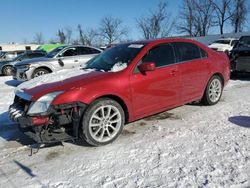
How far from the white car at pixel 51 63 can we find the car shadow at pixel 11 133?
482 cm

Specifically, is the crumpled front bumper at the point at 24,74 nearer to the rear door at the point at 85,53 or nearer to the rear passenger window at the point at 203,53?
the rear door at the point at 85,53

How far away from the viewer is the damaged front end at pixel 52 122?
3.97 meters

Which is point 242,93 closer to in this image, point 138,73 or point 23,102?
point 138,73

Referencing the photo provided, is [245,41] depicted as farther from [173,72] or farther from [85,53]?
[173,72]

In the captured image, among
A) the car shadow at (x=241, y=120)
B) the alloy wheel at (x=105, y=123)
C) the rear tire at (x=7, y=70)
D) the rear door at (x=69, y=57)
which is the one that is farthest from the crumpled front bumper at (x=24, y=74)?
the car shadow at (x=241, y=120)

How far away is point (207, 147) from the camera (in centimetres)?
409

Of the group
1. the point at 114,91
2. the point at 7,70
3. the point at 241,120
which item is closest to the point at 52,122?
the point at 114,91

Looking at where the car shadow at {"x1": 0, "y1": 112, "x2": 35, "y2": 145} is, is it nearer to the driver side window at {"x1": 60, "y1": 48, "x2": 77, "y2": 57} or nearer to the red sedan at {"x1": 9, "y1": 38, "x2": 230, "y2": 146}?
the red sedan at {"x1": 9, "y1": 38, "x2": 230, "y2": 146}

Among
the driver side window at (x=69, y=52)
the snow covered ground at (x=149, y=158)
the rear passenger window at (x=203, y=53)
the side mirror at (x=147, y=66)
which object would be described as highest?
the driver side window at (x=69, y=52)

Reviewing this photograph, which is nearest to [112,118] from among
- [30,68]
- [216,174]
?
[216,174]

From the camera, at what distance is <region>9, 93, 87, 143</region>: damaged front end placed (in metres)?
3.97

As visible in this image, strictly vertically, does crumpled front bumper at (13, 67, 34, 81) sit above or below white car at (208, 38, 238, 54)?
below

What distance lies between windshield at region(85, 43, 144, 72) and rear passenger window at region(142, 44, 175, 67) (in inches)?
8.6

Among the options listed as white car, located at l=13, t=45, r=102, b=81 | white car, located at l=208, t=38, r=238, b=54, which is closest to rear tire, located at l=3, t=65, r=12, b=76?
white car, located at l=13, t=45, r=102, b=81
